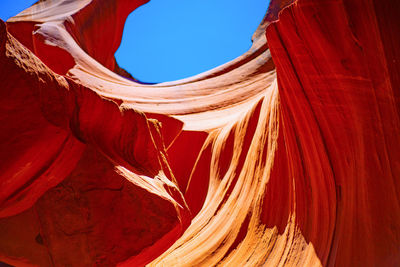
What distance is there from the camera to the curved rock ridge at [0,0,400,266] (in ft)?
6.28

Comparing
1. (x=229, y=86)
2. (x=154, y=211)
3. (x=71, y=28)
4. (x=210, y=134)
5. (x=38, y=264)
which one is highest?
(x=229, y=86)

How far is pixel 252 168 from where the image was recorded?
4344mm

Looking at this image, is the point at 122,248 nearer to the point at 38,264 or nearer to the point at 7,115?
the point at 38,264

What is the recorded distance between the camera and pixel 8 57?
168cm

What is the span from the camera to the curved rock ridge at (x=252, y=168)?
1.91 meters

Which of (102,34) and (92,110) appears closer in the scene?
(92,110)

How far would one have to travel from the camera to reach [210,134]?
5.87 m

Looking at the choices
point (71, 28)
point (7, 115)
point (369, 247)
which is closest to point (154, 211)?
point (7, 115)

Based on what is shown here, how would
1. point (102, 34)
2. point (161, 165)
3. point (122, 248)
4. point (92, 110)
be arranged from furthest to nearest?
point (102, 34), point (161, 165), point (92, 110), point (122, 248)

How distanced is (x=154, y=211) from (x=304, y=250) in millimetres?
1707

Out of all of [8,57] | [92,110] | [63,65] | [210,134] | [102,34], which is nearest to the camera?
[8,57]

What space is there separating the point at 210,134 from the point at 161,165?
2.99m

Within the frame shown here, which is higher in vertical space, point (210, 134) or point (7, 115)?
point (210, 134)

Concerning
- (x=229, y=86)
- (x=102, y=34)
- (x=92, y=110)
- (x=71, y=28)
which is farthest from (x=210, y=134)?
(x=102, y=34)
